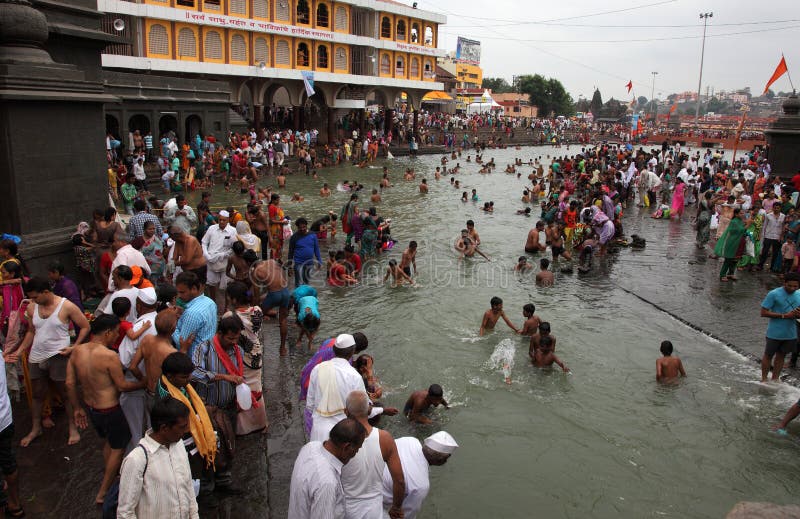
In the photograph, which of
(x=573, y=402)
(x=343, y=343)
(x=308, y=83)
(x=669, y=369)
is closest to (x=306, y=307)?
(x=343, y=343)

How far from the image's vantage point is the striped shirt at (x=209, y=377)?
15.1ft

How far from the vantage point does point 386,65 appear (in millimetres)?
39469

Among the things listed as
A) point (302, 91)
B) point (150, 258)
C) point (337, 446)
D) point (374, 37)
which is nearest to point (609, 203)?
point (150, 258)

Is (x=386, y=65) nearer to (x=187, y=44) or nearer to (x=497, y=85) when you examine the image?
(x=187, y=44)

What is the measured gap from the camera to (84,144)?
7.99 metres

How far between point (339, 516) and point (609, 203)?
1387 cm

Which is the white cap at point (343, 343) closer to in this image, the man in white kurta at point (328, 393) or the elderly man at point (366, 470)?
the man in white kurta at point (328, 393)

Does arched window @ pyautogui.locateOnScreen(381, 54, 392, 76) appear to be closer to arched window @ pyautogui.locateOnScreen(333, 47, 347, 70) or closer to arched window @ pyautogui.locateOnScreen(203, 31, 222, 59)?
arched window @ pyautogui.locateOnScreen(333, 47, 347, 70)

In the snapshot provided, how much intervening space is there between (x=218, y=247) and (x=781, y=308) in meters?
7.59

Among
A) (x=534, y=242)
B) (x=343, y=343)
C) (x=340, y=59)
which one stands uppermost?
(x=340, y=59)

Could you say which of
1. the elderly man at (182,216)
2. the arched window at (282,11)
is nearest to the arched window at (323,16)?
the arched window at (282,11)

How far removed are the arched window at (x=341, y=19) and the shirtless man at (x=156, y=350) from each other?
34.2 meters

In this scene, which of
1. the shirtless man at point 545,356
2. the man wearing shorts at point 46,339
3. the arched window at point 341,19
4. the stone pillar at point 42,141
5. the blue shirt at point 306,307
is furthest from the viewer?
the arched window at point 341,19

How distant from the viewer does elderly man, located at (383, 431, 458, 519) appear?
3941mm
